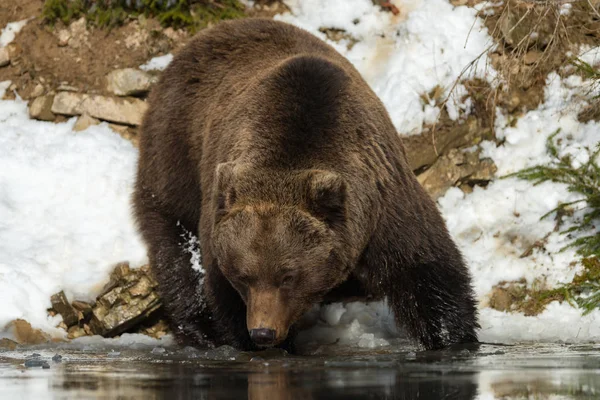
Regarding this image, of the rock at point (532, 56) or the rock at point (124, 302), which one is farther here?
the rock at point (532, 56)

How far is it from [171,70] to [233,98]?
156cm

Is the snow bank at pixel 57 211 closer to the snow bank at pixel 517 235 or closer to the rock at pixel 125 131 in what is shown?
the rock at pixel 125 131

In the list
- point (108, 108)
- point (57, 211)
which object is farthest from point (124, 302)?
point (108, 108)

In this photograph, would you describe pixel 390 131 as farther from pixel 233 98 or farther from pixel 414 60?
pixel 414 60

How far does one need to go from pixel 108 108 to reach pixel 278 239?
17.3ft

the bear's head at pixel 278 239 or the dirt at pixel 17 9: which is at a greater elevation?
the dirt at pixel 17 9

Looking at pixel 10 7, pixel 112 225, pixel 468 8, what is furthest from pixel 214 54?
pixel 10 7

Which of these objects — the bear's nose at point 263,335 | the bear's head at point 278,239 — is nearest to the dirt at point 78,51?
the bear's head at point 278,239

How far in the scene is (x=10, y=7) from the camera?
42.6 ft

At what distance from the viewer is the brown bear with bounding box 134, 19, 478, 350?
7148mm

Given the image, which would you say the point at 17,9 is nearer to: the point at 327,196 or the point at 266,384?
the point at 327,196

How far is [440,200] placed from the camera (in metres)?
10.5

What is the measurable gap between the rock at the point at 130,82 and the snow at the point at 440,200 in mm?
261

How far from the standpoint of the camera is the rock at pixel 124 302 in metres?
9.25
